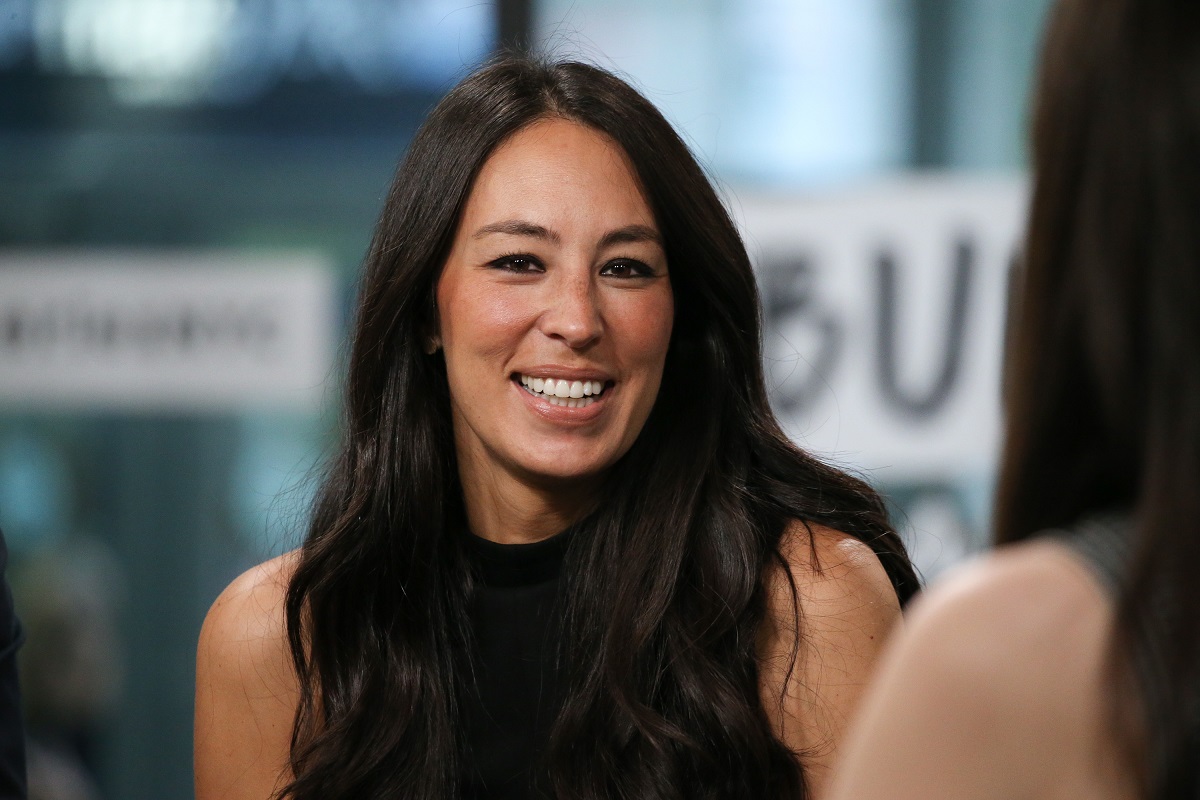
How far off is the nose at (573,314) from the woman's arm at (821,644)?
0.44m

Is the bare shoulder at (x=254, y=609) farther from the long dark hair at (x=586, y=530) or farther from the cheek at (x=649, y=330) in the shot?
the cheek at (x=649, y=330)

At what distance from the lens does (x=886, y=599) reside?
2.12 m

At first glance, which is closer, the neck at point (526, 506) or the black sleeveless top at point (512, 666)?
the black sleeveless top at point (512, 666)

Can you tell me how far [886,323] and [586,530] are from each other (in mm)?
2059

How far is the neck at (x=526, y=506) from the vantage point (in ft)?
7.22

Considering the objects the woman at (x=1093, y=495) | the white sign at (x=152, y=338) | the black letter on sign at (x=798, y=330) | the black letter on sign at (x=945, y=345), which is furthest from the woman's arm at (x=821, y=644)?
the white sign at (x=152, y=338)

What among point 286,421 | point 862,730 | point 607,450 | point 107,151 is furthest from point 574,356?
point 107,151

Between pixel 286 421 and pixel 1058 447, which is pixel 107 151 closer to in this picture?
pixel 286 421

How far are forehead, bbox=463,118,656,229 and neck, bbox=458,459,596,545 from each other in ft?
1.28

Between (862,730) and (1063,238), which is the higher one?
(1063,238)

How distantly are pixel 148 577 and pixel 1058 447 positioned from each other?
3.77 metres

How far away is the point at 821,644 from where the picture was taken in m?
2.07

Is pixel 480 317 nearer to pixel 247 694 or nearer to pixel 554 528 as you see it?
pixel 554 528

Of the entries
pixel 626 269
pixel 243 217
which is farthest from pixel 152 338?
pixel 626 269
